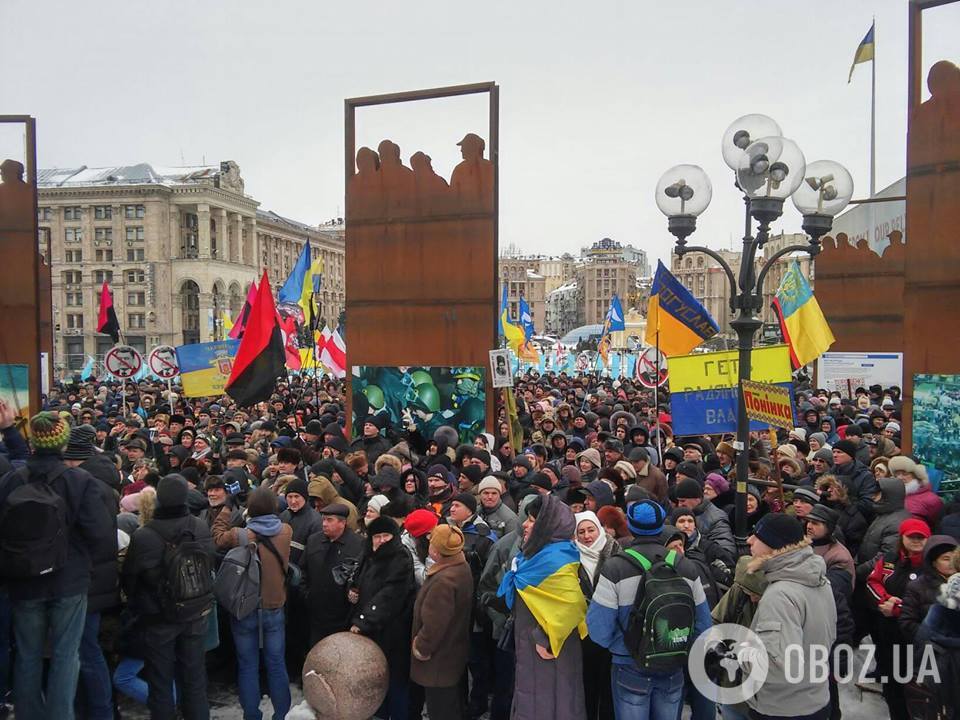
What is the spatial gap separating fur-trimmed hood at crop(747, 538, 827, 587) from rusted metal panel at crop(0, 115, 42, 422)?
12.8m

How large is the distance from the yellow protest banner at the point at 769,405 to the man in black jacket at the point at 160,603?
4234mm

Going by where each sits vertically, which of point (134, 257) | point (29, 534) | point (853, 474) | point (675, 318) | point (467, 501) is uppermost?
point (134, 257)

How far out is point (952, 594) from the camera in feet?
13.4

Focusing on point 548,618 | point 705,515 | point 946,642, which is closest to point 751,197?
point 705,515

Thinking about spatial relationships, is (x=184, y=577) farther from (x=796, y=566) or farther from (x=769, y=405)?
(x=769, y=405)

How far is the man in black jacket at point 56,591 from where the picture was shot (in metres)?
4.74

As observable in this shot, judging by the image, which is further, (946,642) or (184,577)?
(184,577)

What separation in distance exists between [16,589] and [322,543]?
1.95 m

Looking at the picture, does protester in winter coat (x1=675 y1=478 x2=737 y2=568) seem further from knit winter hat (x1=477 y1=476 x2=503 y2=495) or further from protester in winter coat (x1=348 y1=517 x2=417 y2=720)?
protester in winter coat (x1=348 y1=517 x2=417 y2=720)

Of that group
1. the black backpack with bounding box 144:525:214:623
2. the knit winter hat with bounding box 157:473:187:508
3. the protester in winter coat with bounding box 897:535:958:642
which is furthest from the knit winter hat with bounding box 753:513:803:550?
the knit winter hat with bounding box 157:473:187:508

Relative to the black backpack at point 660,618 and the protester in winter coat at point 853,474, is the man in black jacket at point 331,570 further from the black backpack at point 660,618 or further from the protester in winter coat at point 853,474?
the protester in winter coat at point 853,474

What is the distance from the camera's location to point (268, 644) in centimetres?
563

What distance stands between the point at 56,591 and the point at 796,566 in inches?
168

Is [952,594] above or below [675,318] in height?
below
